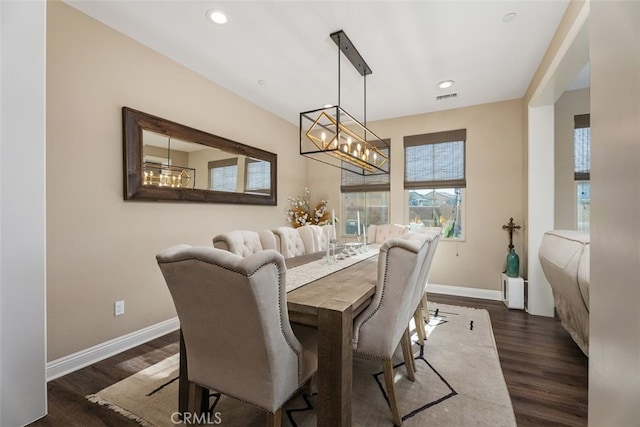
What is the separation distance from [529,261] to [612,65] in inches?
137

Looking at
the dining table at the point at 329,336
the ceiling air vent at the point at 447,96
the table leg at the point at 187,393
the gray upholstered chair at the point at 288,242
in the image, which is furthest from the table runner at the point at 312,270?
the ceiling air vent at the point at 447,96

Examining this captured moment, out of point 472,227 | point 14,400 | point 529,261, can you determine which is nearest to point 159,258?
point 14,400

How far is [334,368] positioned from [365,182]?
3859mm

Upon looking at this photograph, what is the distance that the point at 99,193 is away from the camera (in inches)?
93.4

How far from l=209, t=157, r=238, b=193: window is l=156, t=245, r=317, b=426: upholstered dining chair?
2.30 metres

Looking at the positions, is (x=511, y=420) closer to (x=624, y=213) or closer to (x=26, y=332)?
(x=624, y=213)

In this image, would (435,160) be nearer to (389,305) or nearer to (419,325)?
(419,325)

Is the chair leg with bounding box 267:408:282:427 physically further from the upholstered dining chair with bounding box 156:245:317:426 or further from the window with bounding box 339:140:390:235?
the window with bounding box 339:140:390:235

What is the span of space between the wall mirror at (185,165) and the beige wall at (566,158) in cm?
393

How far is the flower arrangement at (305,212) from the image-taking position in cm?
479

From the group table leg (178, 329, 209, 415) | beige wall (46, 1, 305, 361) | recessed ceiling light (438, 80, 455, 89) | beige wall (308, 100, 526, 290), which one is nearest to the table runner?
table leg (178, 329, 209, 415)

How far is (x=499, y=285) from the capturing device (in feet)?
13.0

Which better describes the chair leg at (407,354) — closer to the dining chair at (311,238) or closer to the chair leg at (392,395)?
the chair leg at (392,395)

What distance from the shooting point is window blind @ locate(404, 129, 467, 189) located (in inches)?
166
